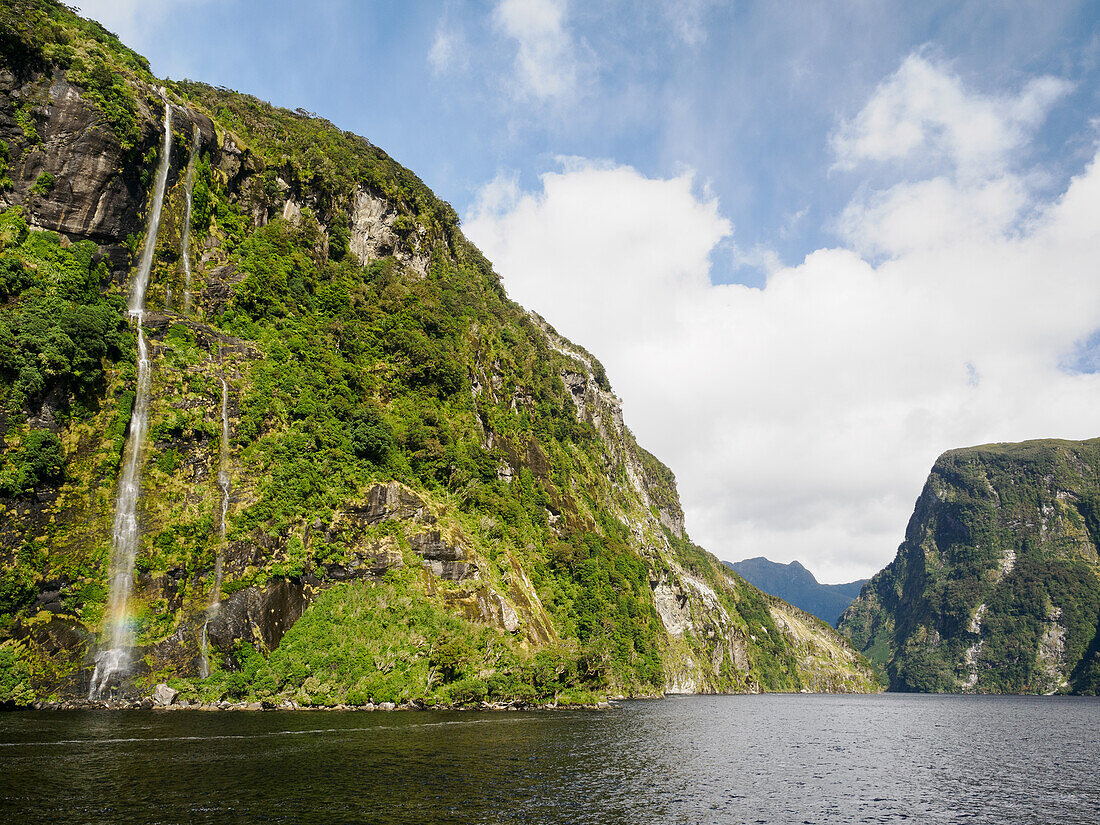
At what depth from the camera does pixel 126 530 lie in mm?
60750

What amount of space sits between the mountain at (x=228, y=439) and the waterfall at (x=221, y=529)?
0.25 m

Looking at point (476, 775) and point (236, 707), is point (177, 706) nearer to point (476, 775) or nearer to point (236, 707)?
point (236, 707)

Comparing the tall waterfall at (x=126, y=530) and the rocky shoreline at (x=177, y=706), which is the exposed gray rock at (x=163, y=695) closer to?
the rocky shoreline at (x=177, y=706)

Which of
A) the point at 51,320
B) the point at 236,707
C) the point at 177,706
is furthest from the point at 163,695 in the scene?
the point at 51,320

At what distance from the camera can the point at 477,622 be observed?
74.6 meters

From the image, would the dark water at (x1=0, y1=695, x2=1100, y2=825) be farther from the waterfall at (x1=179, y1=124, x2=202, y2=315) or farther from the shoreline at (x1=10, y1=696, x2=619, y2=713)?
the waterfall at (x1=179, y1=124, x2=202, y2=315)

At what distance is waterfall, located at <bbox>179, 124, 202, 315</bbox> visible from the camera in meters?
82.8

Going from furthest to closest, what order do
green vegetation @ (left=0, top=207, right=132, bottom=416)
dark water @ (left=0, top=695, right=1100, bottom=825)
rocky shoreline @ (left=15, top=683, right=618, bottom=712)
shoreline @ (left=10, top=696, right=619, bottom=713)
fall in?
green vegetation @ (left=0, top=207, right=132, bottom=416) → rocky shoreline @ (left=15, top=683, right=618, bottom=712) → shoreline @ (left=10, top=696, right=619, bottom=713) → dark water @ (left=0, top=695, right=1100, bottom=825)

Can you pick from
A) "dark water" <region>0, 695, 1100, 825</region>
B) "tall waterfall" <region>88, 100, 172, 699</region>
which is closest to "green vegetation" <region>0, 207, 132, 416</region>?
"tall waterfall" <region>88, 100, 172, 699</region>

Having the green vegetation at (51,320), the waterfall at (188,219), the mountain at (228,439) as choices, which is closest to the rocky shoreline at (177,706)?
the mountain at (228,439)

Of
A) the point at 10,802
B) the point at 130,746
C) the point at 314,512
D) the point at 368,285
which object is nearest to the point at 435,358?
the point at 368,285

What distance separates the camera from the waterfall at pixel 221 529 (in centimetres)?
5891

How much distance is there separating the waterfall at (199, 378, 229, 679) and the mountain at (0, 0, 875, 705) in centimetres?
25

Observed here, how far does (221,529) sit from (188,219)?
161 ft
